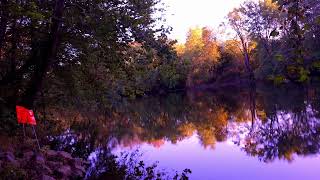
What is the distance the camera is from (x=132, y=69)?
661 inches

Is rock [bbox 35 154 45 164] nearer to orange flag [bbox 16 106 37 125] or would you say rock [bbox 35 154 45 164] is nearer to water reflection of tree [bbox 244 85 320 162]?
orange flag [bbox 16 106 37 125]

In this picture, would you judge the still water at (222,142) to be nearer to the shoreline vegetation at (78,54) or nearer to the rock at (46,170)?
the shoreline vegetation at (78,54)

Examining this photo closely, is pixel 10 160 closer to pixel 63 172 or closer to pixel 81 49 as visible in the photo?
pixel 63 172

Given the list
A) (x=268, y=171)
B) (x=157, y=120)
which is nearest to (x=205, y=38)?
(x=157, y=120)

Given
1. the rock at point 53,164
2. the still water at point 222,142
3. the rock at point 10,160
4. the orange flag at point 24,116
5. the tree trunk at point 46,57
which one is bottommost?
the still water at point 222,142

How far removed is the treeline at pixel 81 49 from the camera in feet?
47.0

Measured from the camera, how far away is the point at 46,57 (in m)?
14.6

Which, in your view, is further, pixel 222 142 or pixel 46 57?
pixel 222 142

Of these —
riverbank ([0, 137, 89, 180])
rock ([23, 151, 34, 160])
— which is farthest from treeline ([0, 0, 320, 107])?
rock ([23, 151, 34, 160])

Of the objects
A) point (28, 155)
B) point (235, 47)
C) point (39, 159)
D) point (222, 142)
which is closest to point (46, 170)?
point (39, 159)

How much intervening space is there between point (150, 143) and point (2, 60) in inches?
294

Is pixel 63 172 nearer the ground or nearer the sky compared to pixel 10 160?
nearer the ground

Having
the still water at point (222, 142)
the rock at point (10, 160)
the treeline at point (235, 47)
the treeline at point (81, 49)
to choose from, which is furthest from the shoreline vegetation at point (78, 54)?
the treeline at point (235, 47)

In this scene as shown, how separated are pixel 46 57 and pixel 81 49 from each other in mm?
1399
